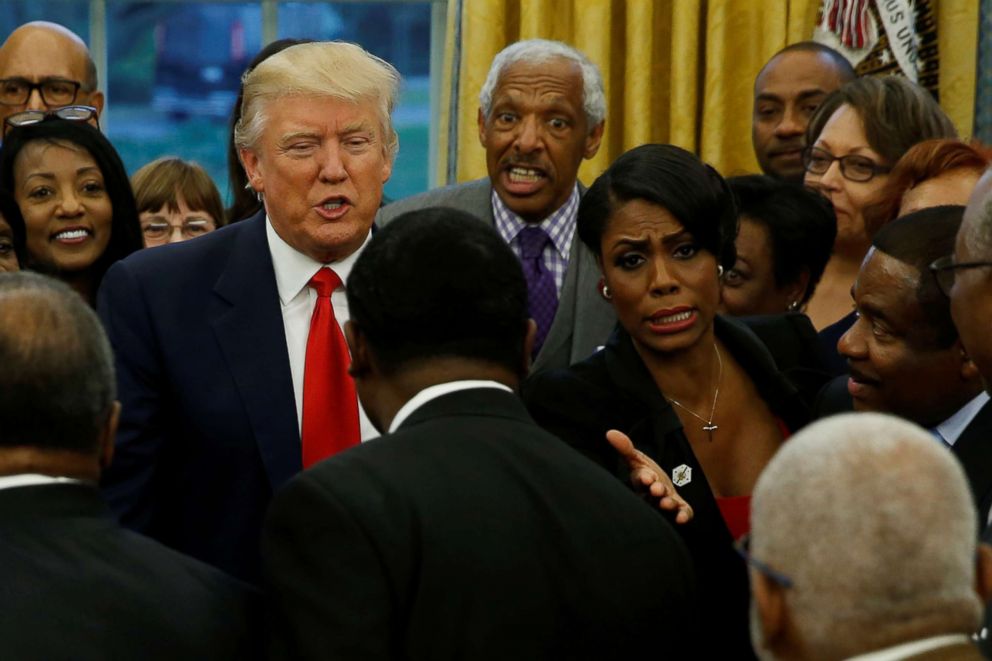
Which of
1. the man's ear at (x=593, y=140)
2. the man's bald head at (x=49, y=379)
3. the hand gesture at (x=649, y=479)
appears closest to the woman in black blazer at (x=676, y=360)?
the hand gesture at (x=649, y=479)

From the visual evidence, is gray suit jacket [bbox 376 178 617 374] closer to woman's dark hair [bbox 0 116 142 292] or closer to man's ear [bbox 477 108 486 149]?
man's ear [bbox 477 108 486 149]

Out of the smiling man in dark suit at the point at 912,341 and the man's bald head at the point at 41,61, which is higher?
the man's bald head at the point at 41,61

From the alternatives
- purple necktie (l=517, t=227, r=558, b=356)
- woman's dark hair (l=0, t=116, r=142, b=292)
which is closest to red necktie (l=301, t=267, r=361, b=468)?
purple necktie (l=517, t=227, r=558, b=356)

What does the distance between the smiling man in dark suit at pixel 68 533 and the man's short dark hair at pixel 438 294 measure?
0.37 meters

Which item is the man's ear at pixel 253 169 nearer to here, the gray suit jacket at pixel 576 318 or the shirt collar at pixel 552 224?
the gray suit jacket at pixel 576 318

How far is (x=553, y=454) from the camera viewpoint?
225cm

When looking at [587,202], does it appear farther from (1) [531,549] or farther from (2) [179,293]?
(1) [531,549]

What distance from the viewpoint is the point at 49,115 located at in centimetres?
453

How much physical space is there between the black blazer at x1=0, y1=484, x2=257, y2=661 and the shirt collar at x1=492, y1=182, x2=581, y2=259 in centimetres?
239

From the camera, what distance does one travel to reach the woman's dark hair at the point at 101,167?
A: 14.1ft

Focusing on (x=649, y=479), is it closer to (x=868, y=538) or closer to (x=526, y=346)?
(x=526, y=346)

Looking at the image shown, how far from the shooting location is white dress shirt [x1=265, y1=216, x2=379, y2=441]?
10.1 ft

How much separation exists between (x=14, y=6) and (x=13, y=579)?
4.69m

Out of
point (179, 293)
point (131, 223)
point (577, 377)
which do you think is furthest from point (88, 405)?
point (131, 223)
